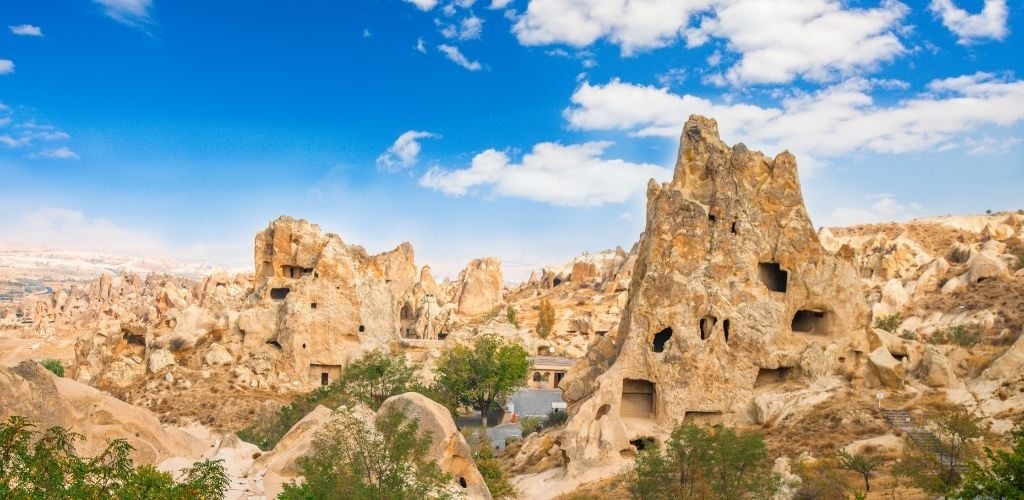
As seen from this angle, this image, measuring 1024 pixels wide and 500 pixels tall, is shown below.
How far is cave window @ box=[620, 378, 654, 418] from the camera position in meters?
29.1

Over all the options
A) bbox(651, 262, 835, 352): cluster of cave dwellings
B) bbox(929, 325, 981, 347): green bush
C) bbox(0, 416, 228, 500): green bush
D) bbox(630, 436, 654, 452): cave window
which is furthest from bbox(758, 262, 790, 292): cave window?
bbox(0, 416, 228, 500): green bush

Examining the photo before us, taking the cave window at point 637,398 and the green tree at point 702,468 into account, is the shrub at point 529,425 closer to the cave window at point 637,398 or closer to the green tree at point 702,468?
the cave window at point 637,398

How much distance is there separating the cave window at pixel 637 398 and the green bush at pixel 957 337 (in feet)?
53.0

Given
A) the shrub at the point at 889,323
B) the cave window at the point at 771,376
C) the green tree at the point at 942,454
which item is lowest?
the green tree at the point at 942,454

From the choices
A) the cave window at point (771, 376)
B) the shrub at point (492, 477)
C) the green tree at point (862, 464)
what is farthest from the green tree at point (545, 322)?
the green tree at point (862, 464)

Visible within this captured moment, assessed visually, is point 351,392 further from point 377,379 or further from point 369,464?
point 369,464

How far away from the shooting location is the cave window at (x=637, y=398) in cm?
2914

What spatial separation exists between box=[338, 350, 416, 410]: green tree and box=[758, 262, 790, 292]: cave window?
1628cm

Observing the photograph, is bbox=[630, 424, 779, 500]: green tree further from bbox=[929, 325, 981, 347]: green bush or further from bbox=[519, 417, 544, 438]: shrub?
bbox=[929, 325, 981, 347]: green bush

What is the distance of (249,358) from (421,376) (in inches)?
358

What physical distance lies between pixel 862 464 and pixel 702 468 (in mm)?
4053

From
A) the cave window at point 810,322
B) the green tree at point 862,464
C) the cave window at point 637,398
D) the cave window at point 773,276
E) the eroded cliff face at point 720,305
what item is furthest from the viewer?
the cave window at point 773,276

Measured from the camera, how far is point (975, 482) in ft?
37.3

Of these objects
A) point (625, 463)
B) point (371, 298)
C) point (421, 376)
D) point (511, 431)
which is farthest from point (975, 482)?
point (371, 298)
